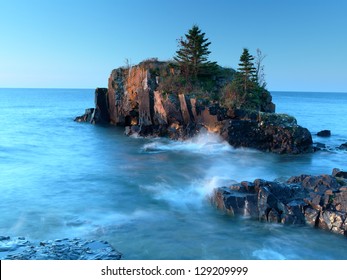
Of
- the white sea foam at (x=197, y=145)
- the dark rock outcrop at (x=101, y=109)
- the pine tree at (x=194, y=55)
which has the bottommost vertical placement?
the white sea foam at (x=197, y=145)

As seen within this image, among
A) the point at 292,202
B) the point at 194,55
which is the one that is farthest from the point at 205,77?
the point at 292,202

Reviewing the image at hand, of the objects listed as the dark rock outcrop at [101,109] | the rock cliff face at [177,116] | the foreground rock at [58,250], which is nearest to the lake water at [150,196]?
the foreground rock at [58,250]

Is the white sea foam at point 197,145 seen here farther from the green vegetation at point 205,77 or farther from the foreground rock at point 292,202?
the foreground rock at point 292,202

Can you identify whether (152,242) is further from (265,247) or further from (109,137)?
(109,137)

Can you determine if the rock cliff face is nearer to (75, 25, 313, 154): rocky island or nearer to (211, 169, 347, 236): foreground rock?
(75, 25, 313, 154): rocky island

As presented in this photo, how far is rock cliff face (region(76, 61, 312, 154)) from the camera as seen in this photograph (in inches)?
1114

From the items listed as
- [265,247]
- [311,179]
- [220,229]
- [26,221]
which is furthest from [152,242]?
[311,179]

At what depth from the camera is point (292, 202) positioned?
13.9m

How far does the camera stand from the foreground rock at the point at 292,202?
13.1 meters

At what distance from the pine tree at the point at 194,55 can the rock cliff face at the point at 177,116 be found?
171cm

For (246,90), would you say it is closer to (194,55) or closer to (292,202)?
(194,55)

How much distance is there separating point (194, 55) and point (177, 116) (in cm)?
833

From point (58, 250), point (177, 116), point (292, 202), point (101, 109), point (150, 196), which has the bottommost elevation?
point (150, 196)

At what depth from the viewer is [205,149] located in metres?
28.4
